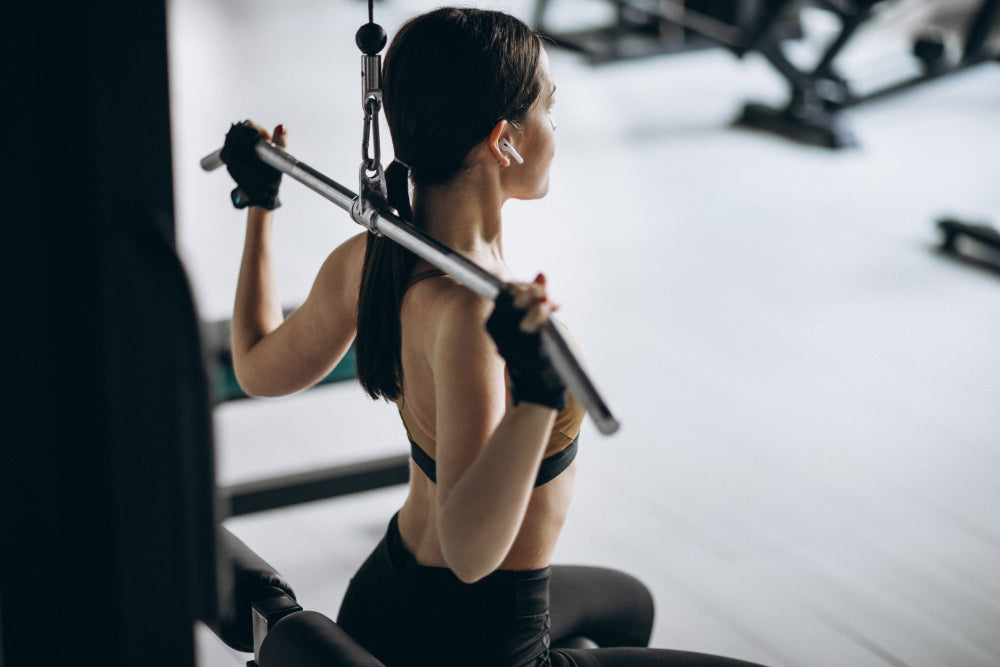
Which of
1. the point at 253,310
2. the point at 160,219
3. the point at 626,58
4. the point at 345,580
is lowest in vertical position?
the point at 345,580

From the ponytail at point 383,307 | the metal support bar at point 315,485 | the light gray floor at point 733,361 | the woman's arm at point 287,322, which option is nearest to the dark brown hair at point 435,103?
the ponytail at point 383,307

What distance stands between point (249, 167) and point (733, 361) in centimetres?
235

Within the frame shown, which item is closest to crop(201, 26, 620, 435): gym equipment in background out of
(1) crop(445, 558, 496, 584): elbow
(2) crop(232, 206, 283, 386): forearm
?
(2) crop(232, 206, 283, 386): forearm

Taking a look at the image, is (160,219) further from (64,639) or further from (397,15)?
(397,15)

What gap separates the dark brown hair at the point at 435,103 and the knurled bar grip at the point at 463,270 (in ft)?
0.25

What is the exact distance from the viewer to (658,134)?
580 centimetres

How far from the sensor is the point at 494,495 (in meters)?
1.01

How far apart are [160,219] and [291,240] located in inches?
138

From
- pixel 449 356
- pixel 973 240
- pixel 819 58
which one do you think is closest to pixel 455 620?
pixel 449 356

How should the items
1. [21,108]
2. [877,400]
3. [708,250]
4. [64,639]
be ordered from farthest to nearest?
[708,250], [877,400], [64,639], [21,108]

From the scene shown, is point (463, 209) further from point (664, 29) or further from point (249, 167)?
point (664, 29)

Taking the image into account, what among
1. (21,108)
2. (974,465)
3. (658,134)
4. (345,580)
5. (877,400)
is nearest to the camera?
(21,108)

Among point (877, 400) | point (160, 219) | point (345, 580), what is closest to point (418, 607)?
point (160, 219)

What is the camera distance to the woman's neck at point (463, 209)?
1233 millimetres
